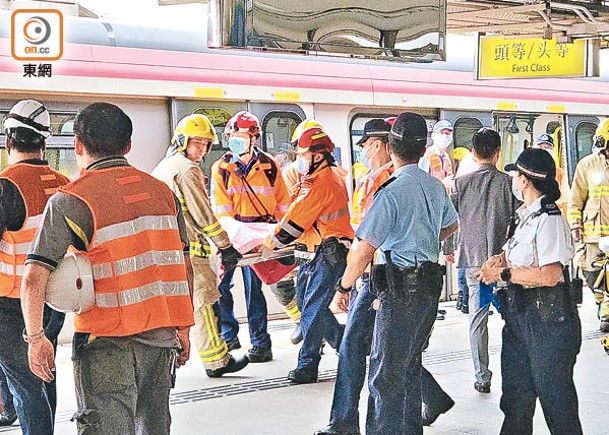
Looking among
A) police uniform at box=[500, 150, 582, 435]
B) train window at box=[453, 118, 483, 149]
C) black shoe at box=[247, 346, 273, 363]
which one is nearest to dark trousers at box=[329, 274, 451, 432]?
police uniform at box=[500, 150, 582, 435]

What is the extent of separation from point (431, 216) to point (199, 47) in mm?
5263

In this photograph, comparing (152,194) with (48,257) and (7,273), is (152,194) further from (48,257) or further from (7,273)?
(7,273)

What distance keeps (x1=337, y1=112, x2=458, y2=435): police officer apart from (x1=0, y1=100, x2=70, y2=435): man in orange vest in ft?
Answer: 5.36

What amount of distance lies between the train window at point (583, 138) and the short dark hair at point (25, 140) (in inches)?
383

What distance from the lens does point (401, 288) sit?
228 inches

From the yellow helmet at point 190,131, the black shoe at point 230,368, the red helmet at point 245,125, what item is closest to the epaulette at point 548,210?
the yellow helmet at point 190,131

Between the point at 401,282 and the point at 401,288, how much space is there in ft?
0.10

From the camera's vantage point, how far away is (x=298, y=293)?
358 inches

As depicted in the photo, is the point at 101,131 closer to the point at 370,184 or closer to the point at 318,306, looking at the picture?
the point at 370,184

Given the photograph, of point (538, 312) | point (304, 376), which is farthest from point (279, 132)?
point (538, 312)

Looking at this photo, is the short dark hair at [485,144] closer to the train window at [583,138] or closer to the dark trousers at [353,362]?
the dark trousers at [353,362]

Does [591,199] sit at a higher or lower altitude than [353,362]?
higher

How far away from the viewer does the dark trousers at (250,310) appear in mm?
9438

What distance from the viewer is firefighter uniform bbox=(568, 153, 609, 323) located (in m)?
10.6
